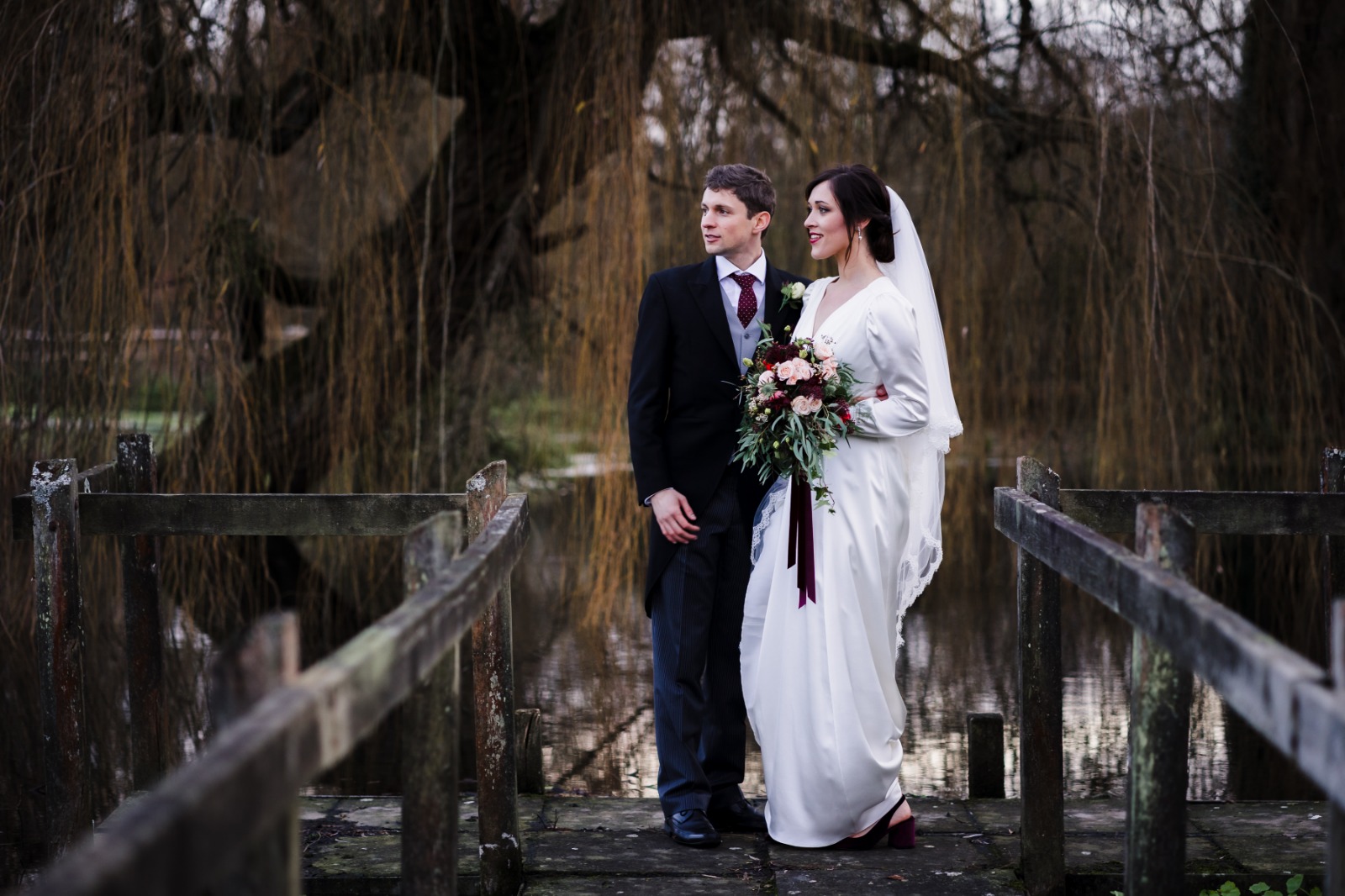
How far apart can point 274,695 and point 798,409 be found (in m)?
2.07

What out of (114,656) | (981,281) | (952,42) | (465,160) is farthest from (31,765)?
(952,42)

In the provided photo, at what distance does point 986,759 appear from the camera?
4125 mm

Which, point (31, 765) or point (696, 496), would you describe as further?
point (31, 765)

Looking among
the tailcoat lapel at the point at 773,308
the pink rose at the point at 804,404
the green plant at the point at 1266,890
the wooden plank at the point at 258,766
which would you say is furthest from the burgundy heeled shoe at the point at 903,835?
the wooden plank at the point at 258,766

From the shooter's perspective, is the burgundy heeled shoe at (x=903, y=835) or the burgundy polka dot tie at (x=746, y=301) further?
the burgundy polka dot tie at (x=746, y=301)

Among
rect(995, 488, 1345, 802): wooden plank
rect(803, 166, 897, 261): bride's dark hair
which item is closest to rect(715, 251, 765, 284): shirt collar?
rect(803, 166, 897, 261): bride's dark hair

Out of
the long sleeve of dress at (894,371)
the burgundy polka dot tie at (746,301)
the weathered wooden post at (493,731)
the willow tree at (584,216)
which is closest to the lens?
the weathered wooden post at (493,731)

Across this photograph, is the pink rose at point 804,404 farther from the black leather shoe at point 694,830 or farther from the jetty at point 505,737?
the black leather shoe at point 694,830

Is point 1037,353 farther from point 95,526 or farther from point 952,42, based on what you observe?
point 95,526

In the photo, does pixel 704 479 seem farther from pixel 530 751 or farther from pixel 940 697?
pixel 940 697

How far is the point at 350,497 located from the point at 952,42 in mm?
3556

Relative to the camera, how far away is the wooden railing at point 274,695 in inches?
50.9

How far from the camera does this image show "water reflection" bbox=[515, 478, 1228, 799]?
5.46 metres

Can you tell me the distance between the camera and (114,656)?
21.5ft
